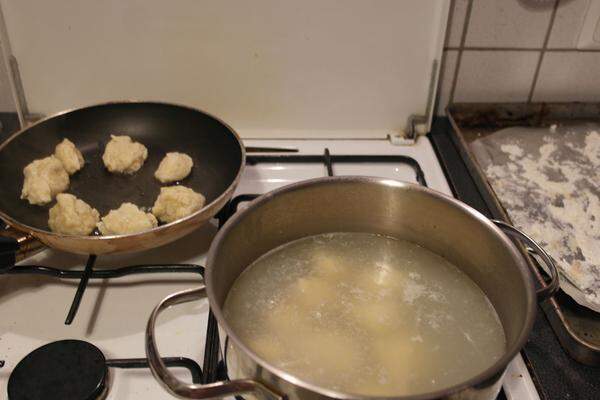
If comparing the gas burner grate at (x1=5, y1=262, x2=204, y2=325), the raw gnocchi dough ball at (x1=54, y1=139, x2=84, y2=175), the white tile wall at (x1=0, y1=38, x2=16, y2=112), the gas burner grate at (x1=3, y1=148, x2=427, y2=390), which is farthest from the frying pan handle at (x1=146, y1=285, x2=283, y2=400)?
the white tile wall at (x1=0, y1=38, x2=16, y2=112)

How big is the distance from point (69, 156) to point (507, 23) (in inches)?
28.6

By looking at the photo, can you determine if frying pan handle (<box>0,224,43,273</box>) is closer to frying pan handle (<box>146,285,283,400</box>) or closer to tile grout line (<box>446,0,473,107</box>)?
frying pan handle (<box>146,285,283,400</box>)

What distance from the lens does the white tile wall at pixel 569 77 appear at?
0.95 metres

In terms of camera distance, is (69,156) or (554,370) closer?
(554,370)

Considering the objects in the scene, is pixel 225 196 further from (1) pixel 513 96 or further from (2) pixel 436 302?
(1) pixel 513 96

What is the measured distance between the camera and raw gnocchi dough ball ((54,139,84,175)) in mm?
800

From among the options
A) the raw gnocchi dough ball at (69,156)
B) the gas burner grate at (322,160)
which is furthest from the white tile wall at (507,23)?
the raw gnocchi dough ball at (69,156)

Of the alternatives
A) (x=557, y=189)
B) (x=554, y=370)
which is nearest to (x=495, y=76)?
(x=557, y=189)

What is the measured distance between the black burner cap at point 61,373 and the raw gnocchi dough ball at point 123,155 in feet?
1.01

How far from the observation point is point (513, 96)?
0.99 meters

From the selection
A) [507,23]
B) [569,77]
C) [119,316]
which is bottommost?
[119,316]

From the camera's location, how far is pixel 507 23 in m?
0.90

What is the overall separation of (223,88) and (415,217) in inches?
17.1

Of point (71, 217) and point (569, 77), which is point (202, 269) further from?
point (569, 77)
